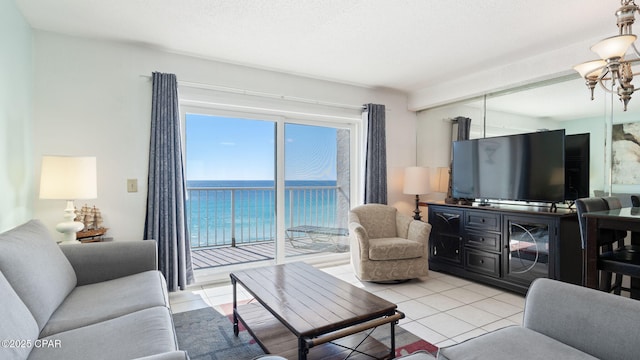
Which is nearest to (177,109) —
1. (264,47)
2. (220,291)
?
(264,47)

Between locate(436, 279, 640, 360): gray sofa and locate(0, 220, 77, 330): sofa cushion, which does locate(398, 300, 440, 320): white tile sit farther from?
locate(0, 220, 77, 330): sofa cushion

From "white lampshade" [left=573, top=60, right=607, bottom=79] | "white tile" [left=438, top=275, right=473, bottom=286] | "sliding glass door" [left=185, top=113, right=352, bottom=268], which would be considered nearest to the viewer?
"white lampshade" [left=573, top=60, right=607, bottom=79]

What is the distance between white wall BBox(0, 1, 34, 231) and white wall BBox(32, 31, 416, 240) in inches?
5.7

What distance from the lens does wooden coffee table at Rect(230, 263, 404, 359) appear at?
1697 mm

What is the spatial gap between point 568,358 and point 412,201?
12.0 ft

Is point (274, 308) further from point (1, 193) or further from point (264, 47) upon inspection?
point (264, 47)

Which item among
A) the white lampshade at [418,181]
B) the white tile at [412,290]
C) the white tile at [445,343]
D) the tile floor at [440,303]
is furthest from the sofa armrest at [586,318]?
the white lampshade at [418,181]

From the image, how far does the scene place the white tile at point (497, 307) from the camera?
280 cm

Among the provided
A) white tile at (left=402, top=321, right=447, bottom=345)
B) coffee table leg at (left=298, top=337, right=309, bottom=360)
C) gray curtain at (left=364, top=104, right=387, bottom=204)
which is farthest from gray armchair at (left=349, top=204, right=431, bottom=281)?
coffee table leg at (left=298, top=337, right=309, bottom=360)

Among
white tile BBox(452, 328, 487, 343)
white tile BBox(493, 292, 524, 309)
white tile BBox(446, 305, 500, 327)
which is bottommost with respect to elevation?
white tile BBox(493, 292, 524, 309)

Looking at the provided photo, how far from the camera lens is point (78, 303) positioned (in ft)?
5.85

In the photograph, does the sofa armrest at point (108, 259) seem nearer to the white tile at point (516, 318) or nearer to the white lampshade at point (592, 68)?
the white tile at point (516, 318)

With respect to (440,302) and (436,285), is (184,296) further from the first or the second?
(436,285)

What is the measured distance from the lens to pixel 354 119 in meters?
4.46
